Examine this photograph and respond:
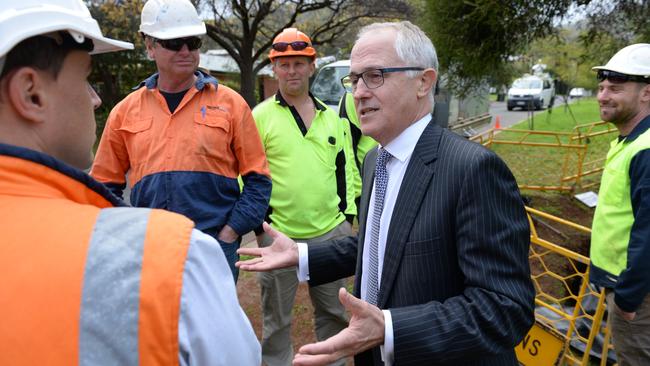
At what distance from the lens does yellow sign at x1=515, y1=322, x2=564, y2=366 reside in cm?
305

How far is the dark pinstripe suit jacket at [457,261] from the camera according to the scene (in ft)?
4.68

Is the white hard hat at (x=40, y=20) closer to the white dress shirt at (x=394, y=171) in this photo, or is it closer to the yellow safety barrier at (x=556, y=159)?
the white dress shirt at (x=394, y=171)

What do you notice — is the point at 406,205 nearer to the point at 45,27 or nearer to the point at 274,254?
the point at 274,254

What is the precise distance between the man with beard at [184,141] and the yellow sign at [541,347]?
1.99m

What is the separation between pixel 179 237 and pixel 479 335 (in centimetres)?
100

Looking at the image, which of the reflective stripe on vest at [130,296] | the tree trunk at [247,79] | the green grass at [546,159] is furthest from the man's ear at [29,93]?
the tree trunk at [247,79]

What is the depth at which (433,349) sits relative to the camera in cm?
141

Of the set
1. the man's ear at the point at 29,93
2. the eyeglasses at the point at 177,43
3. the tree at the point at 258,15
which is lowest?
the man's ear at the point at 29,93

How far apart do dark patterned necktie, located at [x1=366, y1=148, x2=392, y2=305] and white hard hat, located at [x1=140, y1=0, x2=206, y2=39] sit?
143cm

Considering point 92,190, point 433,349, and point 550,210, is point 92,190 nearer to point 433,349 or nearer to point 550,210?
point 433,349

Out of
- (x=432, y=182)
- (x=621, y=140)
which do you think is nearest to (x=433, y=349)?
(x=432, y=182)

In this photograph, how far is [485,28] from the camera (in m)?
6.38

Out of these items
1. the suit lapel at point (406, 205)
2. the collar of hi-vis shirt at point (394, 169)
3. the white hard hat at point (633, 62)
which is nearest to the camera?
the suit lapel at point (406, 205)

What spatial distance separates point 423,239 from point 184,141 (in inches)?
59.6
